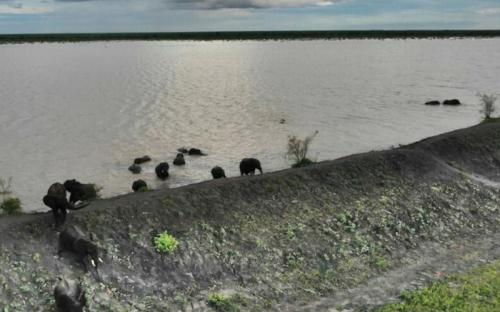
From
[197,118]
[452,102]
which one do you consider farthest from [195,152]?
[452,102]

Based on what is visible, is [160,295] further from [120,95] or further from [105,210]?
[120,95]

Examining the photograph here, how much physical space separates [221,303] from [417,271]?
5566 millimetres

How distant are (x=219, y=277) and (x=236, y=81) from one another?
234ft

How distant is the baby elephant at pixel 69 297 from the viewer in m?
11.4

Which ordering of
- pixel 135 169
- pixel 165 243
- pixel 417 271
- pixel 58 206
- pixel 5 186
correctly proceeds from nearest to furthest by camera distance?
pixel 58 206
pixel 165 243
pixel 417 271
pixel 5 186
pixel 135 169

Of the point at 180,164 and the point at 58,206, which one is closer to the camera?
the point at 58,206

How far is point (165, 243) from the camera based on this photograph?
544 inches

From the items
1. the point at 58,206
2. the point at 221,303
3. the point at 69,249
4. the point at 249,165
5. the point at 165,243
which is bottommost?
the point at 221,303

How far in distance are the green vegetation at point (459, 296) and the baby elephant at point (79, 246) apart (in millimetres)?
6903

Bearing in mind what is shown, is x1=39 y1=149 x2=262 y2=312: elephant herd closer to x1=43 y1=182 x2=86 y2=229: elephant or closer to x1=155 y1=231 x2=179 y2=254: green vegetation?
x1=43 y1=182 x2=86 y2=229: elephant

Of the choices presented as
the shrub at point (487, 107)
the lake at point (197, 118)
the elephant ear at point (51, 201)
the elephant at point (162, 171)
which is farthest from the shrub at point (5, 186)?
the shrub at point (487, 107)

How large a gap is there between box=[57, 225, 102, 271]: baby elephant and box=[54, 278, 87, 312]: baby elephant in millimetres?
941

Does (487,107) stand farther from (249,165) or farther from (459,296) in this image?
(459,296)

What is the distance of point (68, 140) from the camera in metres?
38.6
